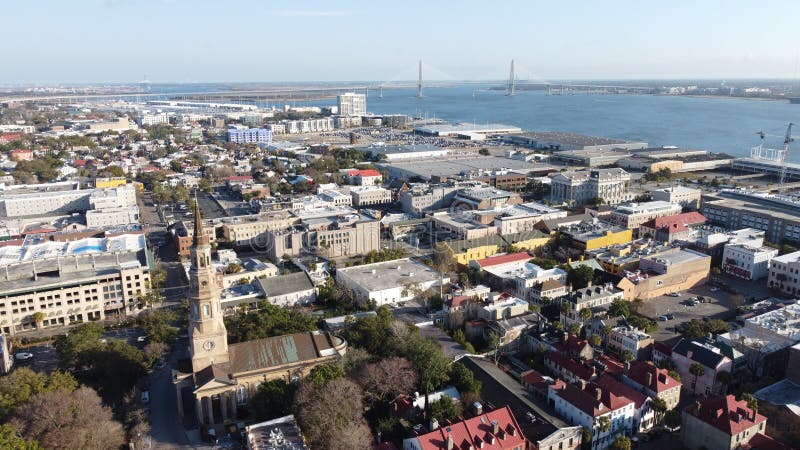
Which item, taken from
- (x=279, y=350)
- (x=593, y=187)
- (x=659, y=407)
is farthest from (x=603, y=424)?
(x=593, y=187)

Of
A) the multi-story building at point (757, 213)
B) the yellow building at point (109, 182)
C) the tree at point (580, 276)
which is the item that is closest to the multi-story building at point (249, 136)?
the yellow building at point (109, 182)

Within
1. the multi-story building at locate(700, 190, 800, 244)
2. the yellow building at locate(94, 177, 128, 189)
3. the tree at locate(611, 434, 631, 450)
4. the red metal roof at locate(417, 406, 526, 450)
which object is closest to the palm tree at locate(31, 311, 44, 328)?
the red metal roof at locate(417, 406, 526, 450)

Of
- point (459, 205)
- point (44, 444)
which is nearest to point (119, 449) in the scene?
point (44, 444)

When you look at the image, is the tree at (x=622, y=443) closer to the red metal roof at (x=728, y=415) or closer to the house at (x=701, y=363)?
the red metal roof at (x=728, y=415)

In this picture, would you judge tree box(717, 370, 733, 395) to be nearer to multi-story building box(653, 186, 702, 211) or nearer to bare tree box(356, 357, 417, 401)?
bare tree box(356, 357, 417, 401)

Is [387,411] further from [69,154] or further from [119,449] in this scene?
[69,154]
